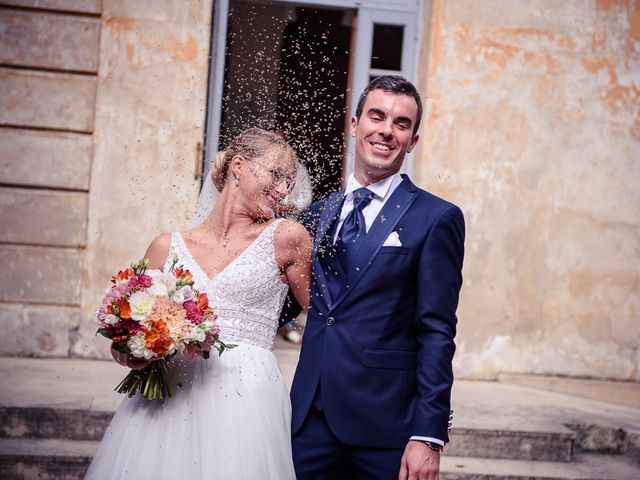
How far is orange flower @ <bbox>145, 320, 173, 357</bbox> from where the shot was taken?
2611 mm

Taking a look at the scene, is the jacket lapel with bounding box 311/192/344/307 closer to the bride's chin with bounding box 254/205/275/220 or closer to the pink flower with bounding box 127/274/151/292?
the bride's chin with bounding box 254/205/275/220

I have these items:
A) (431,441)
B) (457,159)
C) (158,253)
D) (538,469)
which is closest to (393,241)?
(431,441)

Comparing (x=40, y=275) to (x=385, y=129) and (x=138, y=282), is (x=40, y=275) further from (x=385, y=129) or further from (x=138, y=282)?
(x=385, y=129)

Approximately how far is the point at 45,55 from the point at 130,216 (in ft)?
4.35

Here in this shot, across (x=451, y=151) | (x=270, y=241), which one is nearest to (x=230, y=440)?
(x=270, y=241)

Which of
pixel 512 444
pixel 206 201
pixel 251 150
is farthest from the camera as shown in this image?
pixel 512 444

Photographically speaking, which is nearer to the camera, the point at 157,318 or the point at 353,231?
the point at 157,318

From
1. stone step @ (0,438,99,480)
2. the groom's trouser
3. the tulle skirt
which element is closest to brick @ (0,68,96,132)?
stone step @ (0,438,99,480)

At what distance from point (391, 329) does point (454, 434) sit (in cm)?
266

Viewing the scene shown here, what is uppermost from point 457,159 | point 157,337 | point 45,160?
point 457,159

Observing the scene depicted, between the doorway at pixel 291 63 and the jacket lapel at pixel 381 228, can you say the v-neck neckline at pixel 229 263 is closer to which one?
the jacket lapel at pixel 381 228

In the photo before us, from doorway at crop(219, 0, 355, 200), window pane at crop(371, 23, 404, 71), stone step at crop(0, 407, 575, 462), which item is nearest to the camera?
stone step at crop(0, 407, 575, 462)

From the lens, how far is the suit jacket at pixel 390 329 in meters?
2.67

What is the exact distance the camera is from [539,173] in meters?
7.02
